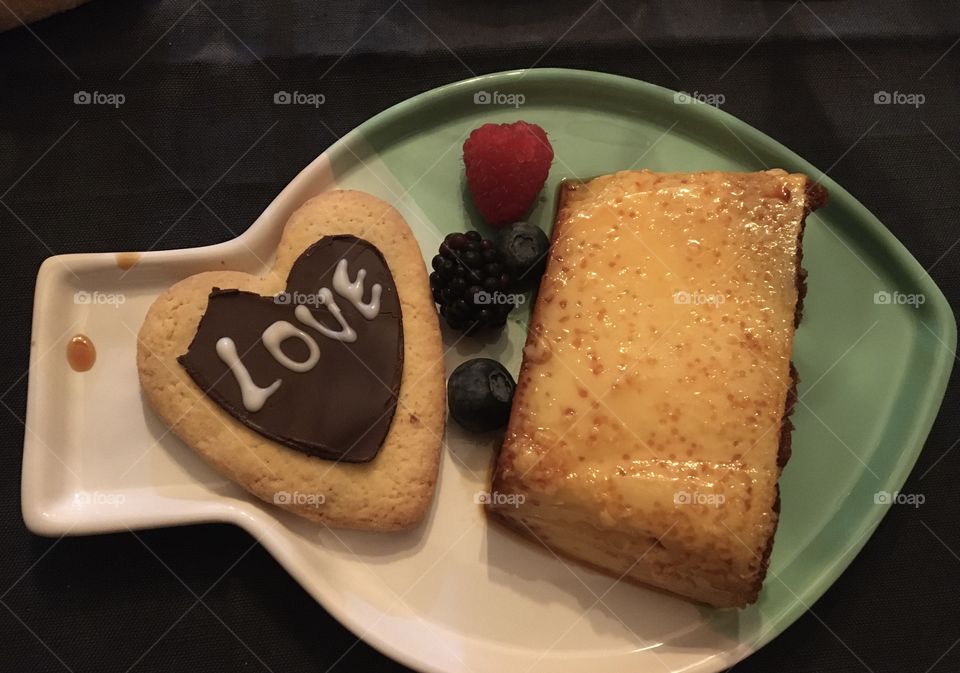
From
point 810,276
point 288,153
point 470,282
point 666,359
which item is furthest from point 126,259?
point 810,276

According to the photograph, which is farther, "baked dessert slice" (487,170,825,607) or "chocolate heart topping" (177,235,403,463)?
"chocolate heart topping" (177,235,403,463)

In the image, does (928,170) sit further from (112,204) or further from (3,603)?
(3,603)

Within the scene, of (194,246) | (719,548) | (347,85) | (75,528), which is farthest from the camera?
(347,85)

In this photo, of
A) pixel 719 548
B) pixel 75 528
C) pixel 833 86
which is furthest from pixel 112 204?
pixel 833 86

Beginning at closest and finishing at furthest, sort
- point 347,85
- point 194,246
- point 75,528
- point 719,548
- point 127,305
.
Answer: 1. point 719,548
2. point 75,528
3. point 127,305
4. point 194,246
5. point 347,85

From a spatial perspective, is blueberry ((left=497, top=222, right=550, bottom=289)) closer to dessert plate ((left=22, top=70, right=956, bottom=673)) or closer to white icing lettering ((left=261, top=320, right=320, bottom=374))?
dessert plate ((left=22, top=70, right=956, bottom=673))

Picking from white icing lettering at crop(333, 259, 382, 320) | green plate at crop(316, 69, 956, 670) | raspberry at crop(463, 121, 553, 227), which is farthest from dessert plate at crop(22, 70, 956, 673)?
white icing lettering at crop(333, 259, 382, 320)
